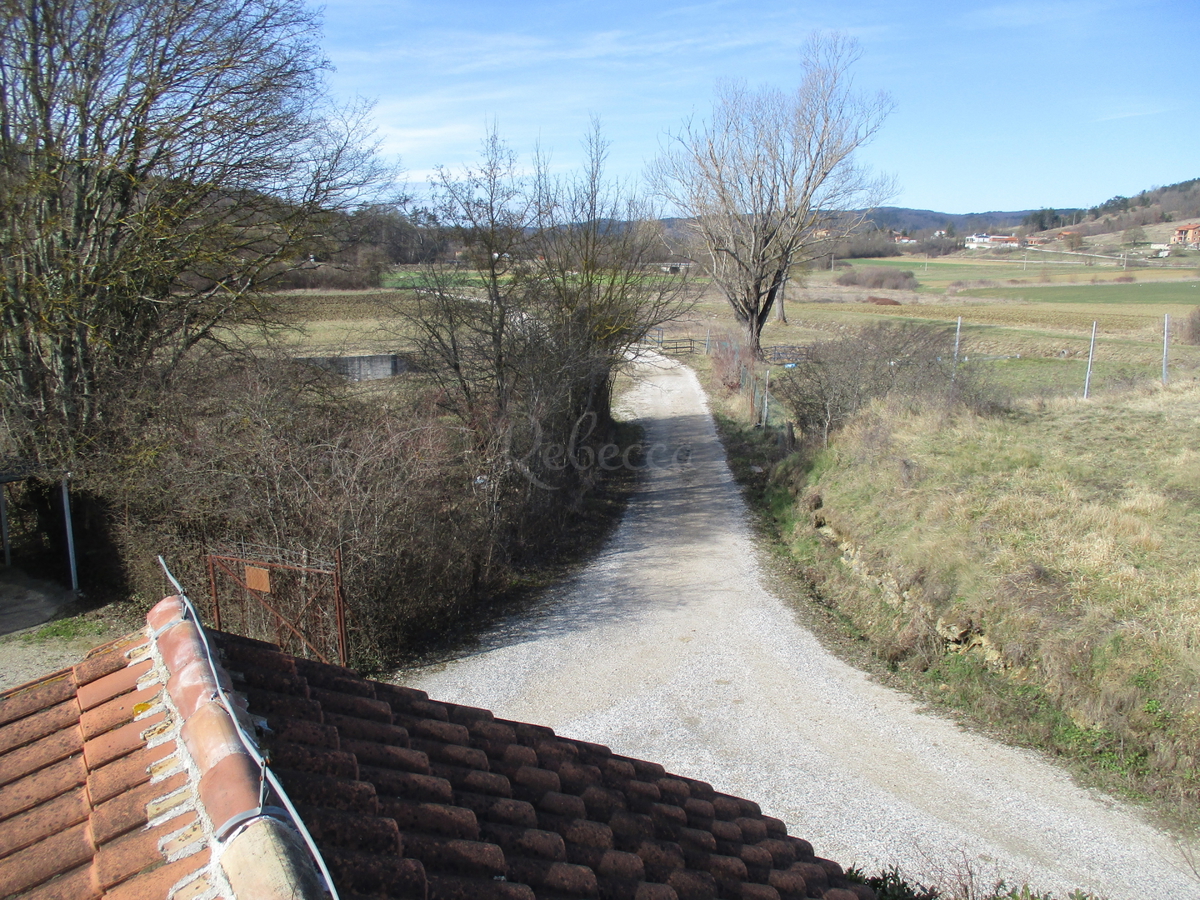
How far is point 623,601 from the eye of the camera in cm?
1245

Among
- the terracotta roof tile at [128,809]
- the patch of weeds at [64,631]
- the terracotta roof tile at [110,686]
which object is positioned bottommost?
the patch of weeds at [64,631]

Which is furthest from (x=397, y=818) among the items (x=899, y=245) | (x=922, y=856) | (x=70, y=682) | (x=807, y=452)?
(x=899, y=245)

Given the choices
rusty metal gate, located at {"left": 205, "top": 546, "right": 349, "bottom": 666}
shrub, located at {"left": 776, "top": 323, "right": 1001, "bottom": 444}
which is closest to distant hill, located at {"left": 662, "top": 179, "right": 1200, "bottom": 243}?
shrub, located at {"left": 776, "top": 323, "right": 1001, "bottom": 444}

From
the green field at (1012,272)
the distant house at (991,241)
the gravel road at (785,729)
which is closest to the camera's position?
the gravel road at (785,729)

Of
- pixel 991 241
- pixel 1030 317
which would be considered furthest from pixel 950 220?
pixel 1030 317

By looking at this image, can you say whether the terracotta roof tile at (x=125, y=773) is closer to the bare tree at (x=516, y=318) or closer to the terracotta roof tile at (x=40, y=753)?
the terracotta roof tile at (x=40, y=753)

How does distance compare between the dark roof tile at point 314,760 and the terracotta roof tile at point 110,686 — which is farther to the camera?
the terracotta roof tile at point 110,686

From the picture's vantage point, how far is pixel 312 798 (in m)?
1.98

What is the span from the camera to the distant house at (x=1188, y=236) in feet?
243

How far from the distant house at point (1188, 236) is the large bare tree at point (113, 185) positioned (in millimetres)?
85526

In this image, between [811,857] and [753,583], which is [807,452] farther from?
[811,857]

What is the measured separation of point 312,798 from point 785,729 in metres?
7.59

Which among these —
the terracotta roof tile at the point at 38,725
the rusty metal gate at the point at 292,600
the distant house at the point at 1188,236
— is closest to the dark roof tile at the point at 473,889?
the terracotta roof tile at the point at 38,725

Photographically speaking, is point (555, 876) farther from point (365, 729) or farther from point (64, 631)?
point (64, 631)
